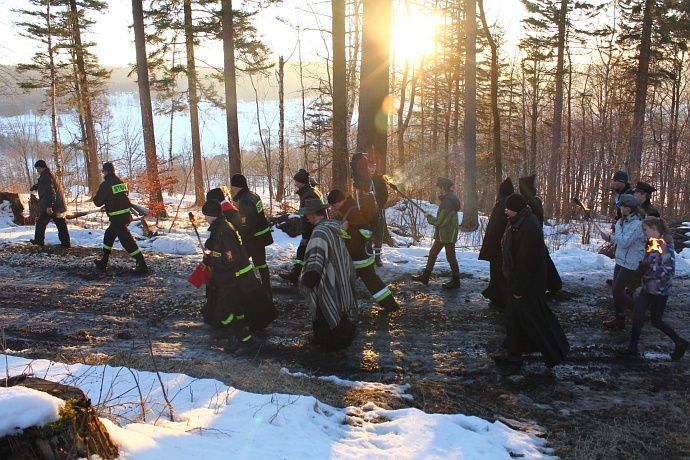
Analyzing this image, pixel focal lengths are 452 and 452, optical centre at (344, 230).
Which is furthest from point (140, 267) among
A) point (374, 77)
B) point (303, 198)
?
point (374, 77)

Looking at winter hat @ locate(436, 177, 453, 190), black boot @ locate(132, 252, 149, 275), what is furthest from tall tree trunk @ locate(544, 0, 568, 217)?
black boot @ locate(132, 252, 149, 275)

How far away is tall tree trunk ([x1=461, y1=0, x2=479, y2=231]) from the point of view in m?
17.2

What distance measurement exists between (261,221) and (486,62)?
94.0ft

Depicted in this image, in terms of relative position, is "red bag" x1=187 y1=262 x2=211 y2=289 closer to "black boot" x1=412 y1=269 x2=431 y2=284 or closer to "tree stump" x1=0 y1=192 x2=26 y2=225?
"black boot" x1=412 y1=269 x2=431 y2=284

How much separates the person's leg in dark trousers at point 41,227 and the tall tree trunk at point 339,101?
6.76 m

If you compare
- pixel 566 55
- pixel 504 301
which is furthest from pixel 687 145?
pixel 504 301

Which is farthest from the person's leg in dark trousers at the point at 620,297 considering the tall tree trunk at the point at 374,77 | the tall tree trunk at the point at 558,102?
the tall tree trunk at the point at 558,102

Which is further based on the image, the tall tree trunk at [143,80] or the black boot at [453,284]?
the tall tree trunk at [143,80]

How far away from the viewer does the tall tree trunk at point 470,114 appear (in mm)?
17234

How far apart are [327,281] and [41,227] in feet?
27.4

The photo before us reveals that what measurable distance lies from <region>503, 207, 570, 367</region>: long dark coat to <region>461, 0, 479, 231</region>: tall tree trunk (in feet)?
38.6

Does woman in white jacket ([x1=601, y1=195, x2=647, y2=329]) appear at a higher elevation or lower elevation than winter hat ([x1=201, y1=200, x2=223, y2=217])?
lower

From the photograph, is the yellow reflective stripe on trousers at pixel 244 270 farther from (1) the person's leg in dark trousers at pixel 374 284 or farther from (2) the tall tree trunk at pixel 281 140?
(2) the tall tree trunk at pixel 281 140

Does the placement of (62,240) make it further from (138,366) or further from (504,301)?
(504,301)
